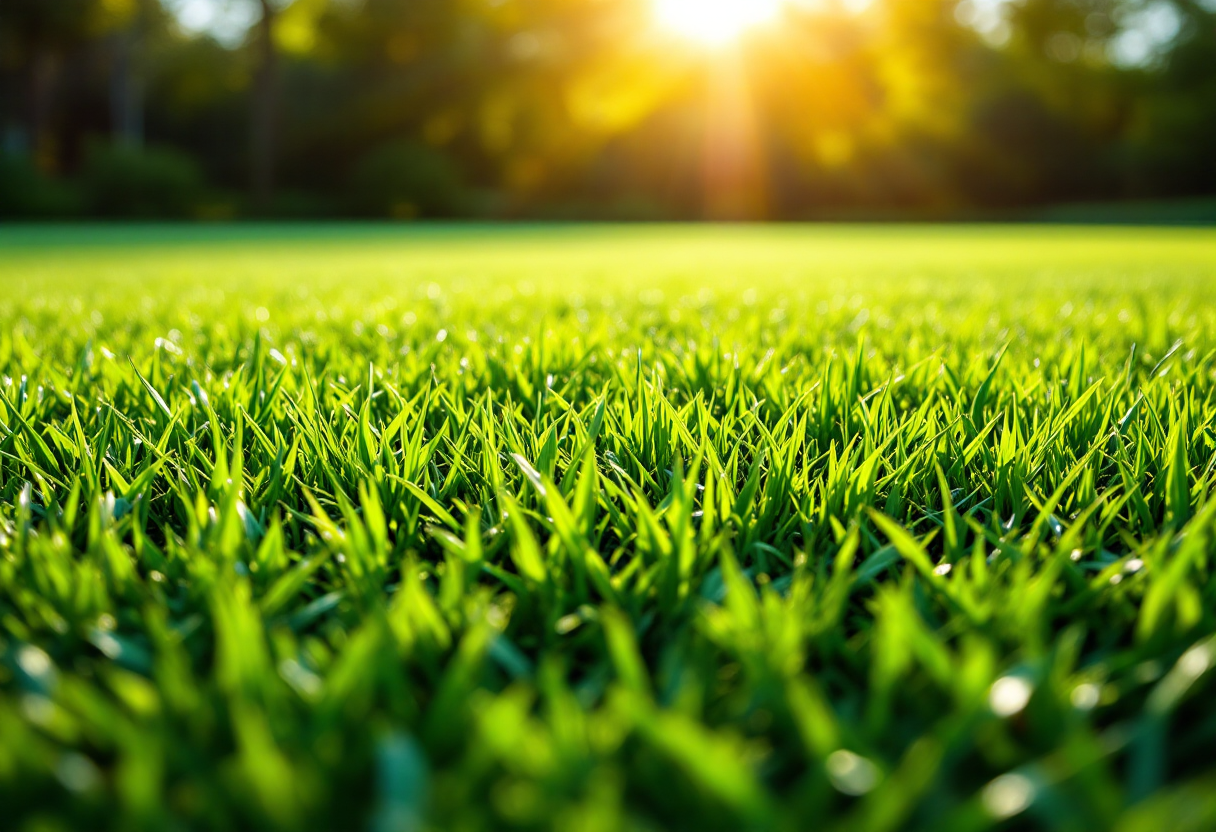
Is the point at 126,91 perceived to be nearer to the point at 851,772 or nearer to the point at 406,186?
the point at 406,186

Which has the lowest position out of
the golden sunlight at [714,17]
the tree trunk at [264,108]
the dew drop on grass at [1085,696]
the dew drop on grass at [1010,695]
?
the dew drop on grass at [1085,696]

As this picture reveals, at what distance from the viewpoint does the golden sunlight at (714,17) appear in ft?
101

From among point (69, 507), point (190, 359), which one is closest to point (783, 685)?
point (69, 507)

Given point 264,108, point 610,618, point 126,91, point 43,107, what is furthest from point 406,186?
point 610,618

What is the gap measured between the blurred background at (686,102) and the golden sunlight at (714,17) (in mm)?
141

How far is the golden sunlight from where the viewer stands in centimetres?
3072

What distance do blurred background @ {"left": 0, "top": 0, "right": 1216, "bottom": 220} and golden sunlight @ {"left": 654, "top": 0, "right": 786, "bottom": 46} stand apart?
0.14 m

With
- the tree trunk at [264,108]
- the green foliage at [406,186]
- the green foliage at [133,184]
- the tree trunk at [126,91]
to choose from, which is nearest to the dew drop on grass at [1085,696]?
the green foliage at [133,184]

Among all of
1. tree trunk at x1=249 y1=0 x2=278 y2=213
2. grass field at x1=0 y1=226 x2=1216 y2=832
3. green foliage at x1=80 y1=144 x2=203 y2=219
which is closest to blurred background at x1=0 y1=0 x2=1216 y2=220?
tree trunk at x1=249 y1=0 x2=278 y2=213

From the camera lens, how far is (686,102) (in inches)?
1417

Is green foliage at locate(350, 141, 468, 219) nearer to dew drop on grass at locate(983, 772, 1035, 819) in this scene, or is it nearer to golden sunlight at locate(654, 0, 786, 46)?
golden sunlight at locate(654, 0, 786, 46)

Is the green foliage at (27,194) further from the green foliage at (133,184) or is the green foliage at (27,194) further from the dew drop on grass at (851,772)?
the dew drop on grass at (851,772)

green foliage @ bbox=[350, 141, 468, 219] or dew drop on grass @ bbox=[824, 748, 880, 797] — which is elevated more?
green foliage @ bbox=[350, 141, 468, 219]

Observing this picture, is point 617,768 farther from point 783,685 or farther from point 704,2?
point 704,2
